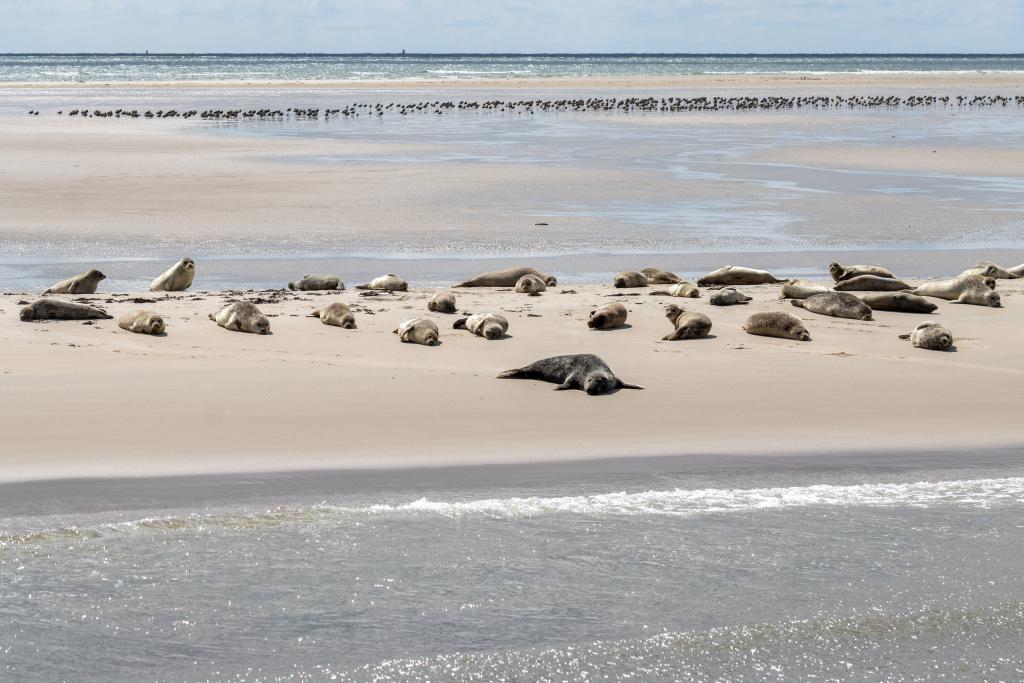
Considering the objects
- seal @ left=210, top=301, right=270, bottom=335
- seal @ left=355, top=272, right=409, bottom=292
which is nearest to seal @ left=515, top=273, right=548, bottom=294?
seal @ left=355, top=272, right=409, bottom=292

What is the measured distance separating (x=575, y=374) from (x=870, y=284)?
446cm

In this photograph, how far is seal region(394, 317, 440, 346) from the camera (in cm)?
905

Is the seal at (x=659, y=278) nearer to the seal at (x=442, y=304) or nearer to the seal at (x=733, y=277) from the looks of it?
the seal at (x=733, y=277)

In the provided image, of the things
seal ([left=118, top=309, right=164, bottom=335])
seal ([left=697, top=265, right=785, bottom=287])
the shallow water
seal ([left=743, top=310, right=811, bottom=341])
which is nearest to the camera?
the shallow water

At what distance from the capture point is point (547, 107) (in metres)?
51.8

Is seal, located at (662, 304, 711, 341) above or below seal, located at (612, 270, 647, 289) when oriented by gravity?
below

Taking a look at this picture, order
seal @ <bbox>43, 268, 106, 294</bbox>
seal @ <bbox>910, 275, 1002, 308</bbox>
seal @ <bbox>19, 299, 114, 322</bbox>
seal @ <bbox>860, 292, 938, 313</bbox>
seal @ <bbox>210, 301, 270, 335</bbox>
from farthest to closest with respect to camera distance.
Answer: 1. seal @ <bbox>43, 268, 106, 294</bbox>
2. seal @ <bbox>910, 275, 1002, 308</bbox>
3. seal @ <bbox>860, 292, 938, 313</bbox>
4. seal @ <bbox>19, 299, 114, 322</bbox>
5. seal @ <bbox>210, 301, 270, 335</bbox>

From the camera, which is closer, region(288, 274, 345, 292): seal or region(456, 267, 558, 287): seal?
region(288, 274, 345, 292): seal

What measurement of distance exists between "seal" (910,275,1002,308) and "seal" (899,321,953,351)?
201 cm

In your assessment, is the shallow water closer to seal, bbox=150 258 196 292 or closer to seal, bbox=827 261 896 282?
seal, bbox=827 261 896 282

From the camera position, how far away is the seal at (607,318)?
9625 mm

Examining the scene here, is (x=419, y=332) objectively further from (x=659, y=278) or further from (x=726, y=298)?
(x=659, y=278)

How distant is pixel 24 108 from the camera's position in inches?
1983

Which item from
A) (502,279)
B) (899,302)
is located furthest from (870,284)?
(502,279)
